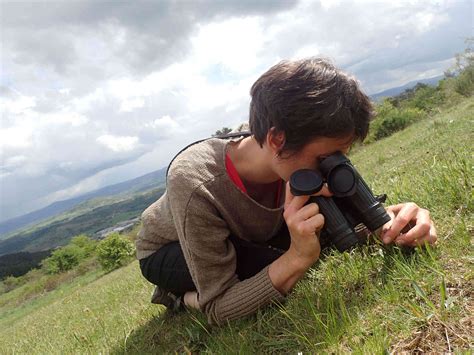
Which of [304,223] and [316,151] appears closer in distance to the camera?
[304,223]

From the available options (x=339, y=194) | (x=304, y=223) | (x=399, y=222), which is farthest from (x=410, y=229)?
(x=304, y=223)

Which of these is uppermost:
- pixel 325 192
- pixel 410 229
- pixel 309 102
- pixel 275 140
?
pixel 309 102

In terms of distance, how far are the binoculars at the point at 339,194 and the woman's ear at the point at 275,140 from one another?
257 mm

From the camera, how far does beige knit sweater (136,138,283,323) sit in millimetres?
2186

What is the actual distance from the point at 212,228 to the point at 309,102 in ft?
3.07

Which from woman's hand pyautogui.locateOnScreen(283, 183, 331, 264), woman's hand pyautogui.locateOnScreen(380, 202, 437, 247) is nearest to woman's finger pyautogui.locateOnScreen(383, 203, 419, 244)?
woman's hand pyautogui.locateOnScreen(380, 202, 437, 247)

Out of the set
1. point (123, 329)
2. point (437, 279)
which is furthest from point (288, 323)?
point (123, 329)

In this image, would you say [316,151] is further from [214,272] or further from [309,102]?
[214,272]

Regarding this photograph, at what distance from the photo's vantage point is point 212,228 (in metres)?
2.26

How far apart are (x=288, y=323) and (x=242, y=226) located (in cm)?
77

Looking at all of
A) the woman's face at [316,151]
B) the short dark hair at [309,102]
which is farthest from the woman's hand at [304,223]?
the short dark hair at [309,102]

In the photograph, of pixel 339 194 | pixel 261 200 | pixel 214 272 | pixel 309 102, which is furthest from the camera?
pixel 261 200

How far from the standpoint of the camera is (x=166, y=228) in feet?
9.19

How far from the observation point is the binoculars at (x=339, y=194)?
1.78m
